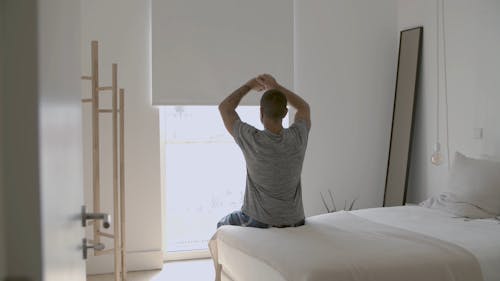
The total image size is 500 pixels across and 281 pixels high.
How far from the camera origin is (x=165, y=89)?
480 cm

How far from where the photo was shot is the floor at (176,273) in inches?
180

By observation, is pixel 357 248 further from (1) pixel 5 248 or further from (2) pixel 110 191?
(2) pixel 110 191

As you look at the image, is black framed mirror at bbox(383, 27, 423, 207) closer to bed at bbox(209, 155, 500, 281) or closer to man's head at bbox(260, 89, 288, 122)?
bed at bbox(209, 155, 500, 281)

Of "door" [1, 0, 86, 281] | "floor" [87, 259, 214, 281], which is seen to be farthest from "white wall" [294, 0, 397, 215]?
"door" [1, 0, 86, 281]

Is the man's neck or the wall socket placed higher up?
the man's neck

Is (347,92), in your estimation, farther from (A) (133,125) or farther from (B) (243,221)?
(B) (243,221)

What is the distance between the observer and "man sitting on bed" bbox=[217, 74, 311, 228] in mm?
A: 2844

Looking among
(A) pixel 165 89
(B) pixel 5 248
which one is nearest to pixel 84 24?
(A) pixel 165 89

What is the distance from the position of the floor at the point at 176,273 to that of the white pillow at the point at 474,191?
6.47ft

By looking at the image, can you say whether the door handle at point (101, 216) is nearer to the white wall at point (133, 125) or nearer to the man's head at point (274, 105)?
the man's head at point (274, 105)

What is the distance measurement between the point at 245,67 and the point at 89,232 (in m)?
2.02

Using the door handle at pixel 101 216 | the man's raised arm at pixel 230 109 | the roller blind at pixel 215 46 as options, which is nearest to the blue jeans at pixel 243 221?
the man's raised arm at pixel 230 109

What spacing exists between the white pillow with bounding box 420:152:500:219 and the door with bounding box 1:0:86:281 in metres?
3.09

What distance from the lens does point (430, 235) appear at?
2.92m
